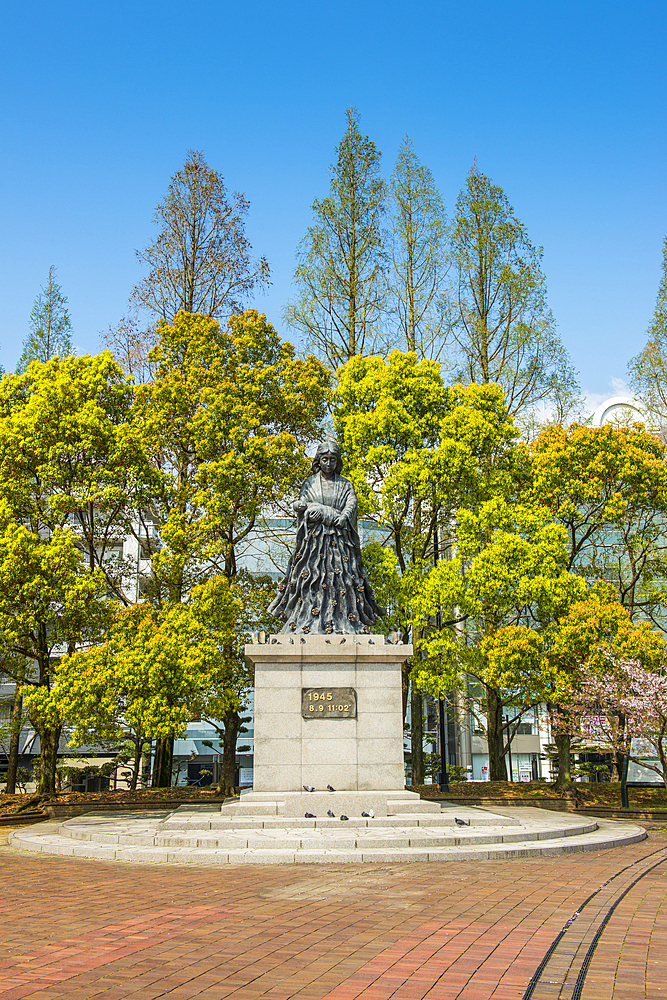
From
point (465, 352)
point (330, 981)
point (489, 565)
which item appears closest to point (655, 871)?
point (330, 981)

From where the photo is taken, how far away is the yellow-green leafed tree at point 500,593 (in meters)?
18.9

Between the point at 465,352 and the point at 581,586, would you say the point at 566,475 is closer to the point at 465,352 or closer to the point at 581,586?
the point at 581,586

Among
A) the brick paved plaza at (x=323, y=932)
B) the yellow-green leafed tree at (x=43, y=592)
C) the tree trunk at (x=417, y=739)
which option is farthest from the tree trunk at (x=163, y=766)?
the brick paved plaza at (x=323, y=932)

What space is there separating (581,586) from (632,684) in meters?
3.09

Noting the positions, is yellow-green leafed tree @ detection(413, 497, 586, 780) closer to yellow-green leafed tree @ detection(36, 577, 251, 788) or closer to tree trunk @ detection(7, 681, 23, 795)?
yellow-green leafed tree @ detection(36, 577, 251, 788)

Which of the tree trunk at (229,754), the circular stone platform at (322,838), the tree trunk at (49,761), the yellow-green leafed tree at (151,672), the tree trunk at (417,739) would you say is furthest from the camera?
the tree trunk at (417,739)

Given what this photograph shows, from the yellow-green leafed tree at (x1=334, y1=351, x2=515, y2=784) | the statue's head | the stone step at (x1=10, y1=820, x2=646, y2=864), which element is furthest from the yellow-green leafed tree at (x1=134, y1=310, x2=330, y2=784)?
the stone step at (x1=10, y1=820, x2=646, y2=864)

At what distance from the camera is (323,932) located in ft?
19.9

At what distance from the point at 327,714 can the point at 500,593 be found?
705 centimetres

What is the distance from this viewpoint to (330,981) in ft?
16.0

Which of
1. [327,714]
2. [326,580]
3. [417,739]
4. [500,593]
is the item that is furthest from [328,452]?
[417,739]

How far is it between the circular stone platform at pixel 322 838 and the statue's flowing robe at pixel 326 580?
355cm

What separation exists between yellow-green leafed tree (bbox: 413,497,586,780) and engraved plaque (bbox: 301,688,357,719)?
207 inches

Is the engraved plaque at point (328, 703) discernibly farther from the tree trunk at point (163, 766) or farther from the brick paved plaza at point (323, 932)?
the tree trunk at point (163, 766)
